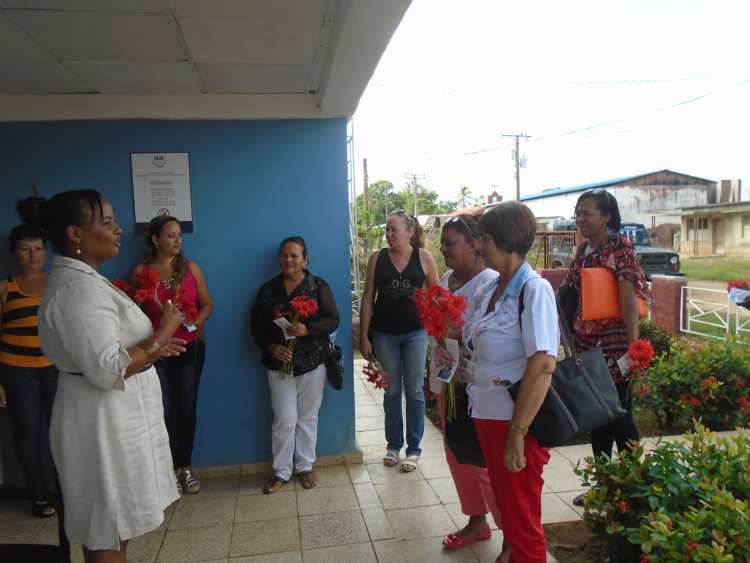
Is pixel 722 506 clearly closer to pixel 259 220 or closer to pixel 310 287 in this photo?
pixel 310 287

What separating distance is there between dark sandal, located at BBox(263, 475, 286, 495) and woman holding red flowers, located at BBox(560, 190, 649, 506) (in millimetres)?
1989

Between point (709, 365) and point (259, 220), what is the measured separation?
3734 mm

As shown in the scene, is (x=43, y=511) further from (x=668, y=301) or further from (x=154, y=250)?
(x=668, y=301)

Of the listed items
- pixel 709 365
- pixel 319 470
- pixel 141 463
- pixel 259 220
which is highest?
pixel 259 220

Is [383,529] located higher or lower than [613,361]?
lower

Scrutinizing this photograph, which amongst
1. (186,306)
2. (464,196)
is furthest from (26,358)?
(464,196)

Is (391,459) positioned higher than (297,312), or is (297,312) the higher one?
(297,312)

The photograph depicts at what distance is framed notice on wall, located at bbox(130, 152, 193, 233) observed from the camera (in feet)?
11.4

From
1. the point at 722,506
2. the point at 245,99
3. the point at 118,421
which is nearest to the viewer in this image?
the point at 118,421

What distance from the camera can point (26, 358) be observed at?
3.09 metres

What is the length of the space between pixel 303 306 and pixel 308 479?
120 cm

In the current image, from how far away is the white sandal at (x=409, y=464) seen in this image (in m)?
3.66

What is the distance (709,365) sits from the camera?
4.24 m

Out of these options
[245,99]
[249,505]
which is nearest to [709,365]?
[249,505]
